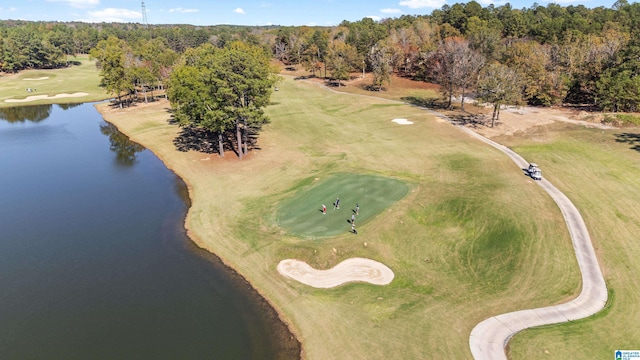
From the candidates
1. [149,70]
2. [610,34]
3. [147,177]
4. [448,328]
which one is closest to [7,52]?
[149,70]

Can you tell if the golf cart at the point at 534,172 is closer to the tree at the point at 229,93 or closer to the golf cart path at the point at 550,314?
the golf cart path at the point at 550,314

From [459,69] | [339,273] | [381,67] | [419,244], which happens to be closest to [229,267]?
[339,273]

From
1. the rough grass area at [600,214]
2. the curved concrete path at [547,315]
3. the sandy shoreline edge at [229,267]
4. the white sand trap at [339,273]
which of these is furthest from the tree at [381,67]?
the white sand trap at [339,273]

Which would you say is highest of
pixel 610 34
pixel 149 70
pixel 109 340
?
pixel 610 34

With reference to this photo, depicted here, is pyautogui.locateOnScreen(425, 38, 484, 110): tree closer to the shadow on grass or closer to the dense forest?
the dense forest

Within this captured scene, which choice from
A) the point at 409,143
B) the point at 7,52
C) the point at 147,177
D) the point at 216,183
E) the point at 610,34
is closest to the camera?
the point at 216,183

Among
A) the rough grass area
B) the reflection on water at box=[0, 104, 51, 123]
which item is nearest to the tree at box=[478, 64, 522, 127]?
the rough grass area

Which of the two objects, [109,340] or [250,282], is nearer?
[109,340]

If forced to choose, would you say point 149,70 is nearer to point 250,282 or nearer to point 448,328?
point 250,282
